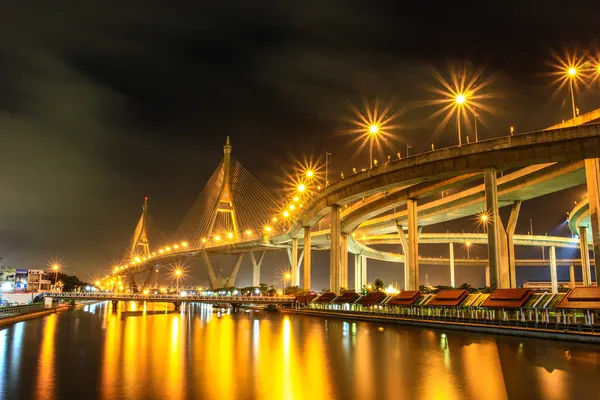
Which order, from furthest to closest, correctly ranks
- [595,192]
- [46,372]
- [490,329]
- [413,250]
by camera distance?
1. [413,250]
2. [595,192]
3. [490,329]
4. [46,372]

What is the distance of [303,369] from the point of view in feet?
54.5

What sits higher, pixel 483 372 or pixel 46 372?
pixel 483 372

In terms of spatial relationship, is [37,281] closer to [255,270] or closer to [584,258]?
[255,270]

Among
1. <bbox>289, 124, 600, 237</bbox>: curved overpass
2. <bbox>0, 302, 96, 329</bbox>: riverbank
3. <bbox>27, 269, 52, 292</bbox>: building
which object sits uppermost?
<bbox>289, 124, 600, 237</bbox>: curved overpass

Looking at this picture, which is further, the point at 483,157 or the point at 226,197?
the point at 226,197

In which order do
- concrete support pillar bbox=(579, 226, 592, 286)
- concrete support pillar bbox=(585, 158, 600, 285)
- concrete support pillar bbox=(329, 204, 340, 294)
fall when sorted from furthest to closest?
concrete support pillar bbox=(579, 226, 592, 286), concrete support pillar bbox=(329, 204, 340, 294), concrete support pillar bbox=(585, 158, 600, 285)

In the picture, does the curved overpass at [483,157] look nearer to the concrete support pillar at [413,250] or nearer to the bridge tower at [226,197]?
the concrete support pillar at [413,250]

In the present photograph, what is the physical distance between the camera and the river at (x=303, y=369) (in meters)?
13.0

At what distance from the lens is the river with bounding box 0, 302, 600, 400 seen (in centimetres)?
1302

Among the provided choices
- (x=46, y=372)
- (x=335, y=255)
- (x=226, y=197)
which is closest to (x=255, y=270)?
(x=226, y=197)

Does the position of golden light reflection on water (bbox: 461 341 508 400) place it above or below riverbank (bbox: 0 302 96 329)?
above

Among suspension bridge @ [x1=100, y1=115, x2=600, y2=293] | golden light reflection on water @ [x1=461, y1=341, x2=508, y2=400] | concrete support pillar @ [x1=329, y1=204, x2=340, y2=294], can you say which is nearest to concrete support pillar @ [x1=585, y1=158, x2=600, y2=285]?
suspension bridge @ [x1=100, y1=115, x2=600, y2=293]

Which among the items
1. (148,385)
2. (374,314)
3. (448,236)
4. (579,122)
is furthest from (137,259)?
(148,385)

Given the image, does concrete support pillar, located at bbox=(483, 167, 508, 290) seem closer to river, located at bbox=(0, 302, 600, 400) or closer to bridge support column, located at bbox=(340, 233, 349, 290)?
river, located at bbox=(0, 302, 600, 400)
